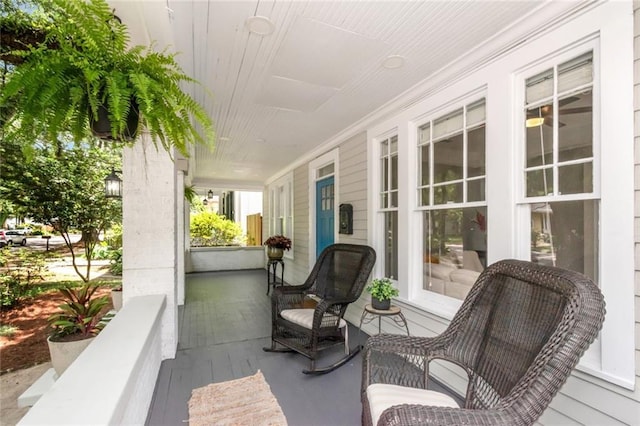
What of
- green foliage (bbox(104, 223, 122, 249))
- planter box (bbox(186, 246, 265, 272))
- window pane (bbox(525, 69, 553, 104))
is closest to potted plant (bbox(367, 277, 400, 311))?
window pane (bbox(525, 69, 553, 104))

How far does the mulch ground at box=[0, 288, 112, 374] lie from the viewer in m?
2.92

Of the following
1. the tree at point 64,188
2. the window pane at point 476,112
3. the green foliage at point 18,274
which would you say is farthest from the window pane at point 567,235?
the green foliage at point 18,274

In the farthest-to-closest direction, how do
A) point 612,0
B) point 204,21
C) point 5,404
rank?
point 5,404
point 204,21
point 612,0

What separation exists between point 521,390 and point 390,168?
2.62 meters

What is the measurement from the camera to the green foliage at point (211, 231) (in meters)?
9.24

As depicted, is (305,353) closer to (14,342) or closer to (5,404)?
(5,404)

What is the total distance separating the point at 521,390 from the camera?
1197 millimetres

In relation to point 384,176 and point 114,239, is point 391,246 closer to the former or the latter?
point 384,176

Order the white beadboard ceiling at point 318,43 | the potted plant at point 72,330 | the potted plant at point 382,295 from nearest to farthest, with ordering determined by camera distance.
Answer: the white beadboard ceiling at point 318,43 → the potted plant at point 72,330 → the potted plant at point 382,295

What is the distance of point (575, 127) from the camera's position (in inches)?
70.9

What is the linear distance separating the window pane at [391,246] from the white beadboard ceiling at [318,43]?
128cm

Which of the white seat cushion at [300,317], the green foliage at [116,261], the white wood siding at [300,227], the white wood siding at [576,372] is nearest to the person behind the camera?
the white wood siding at [576,372]

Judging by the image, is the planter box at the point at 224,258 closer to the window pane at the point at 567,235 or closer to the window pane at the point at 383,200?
the window pane at the point at 383,200

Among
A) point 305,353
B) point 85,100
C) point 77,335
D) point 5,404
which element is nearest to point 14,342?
point 5,404
